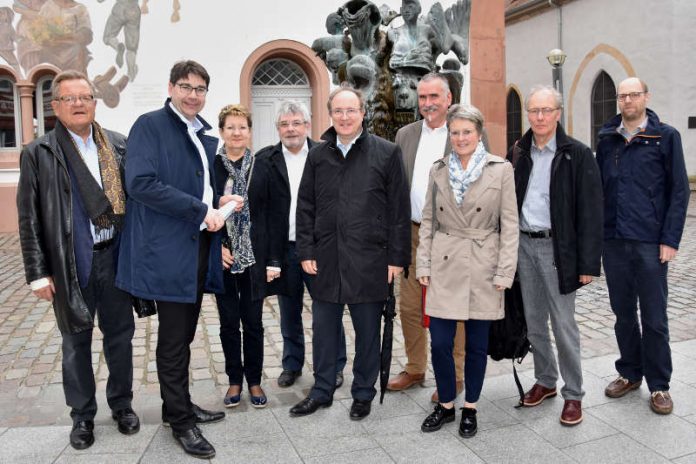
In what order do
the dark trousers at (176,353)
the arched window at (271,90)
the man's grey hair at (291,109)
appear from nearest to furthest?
the dark trousers at (176,353) < the man's grey hair at (291,109) < the arched window at (271,90)

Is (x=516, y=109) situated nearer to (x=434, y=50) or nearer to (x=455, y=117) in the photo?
(x=434, y=50)

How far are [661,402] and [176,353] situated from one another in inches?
111

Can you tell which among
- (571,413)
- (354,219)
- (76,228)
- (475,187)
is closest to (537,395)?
(571,413)

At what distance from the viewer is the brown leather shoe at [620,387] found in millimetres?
4164

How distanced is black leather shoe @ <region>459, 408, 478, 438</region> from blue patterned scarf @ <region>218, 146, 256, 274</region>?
150cm

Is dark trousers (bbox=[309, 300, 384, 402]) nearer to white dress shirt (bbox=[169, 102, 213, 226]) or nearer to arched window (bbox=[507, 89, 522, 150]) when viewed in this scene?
white dress shirt (bbox=[169, 102, 213, 226])

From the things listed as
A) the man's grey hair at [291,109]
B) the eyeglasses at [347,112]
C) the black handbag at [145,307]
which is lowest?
the black handbag at [145,307]

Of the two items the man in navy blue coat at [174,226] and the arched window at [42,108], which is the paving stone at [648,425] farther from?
the arched window at [42,108]

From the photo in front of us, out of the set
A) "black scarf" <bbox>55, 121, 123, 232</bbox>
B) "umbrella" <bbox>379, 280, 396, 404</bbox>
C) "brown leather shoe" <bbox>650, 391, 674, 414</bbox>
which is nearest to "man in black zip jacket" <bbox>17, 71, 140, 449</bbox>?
"black scarf" <bbox>55, 121, 123, 232</bbox>

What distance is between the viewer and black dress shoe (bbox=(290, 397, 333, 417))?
395cm

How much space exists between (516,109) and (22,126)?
18611 mm

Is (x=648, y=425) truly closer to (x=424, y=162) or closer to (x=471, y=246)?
(x=471, y=246)

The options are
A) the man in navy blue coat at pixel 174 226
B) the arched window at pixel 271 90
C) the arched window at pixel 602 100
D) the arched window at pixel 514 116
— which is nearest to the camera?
the man in navy blue coat at pixel 174 226

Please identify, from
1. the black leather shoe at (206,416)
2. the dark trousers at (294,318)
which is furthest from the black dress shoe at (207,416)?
the dark trousers at (294,318)
